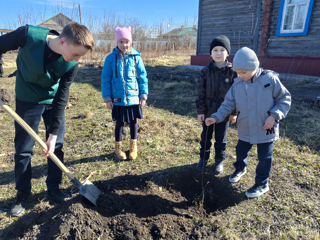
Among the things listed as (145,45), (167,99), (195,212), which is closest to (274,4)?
(167,99)

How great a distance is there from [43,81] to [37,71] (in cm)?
12

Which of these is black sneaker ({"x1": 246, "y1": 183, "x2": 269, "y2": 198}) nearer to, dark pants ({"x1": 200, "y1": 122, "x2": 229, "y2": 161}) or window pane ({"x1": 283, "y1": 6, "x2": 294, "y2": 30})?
dark pants ({"x1": 200, "y1": 122, "x2": 229, "y2": 161})

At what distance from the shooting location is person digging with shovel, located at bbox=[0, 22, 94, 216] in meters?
1.87

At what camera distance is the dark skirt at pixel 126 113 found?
307cm

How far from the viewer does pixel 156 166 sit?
314 cm

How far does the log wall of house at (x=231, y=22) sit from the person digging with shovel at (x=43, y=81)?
8250mm

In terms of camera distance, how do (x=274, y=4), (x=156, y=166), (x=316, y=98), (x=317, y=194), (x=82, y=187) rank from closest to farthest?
(x=82, y=187) < (x=317, y=194) < (x=156, y=166) < (x=316, y=98) < (x=274, y=4)

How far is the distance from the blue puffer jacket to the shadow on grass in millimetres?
1028

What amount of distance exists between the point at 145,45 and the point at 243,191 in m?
18.1

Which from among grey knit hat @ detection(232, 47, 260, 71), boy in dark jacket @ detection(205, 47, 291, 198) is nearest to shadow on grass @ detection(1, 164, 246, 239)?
boy in dark jacket @ detection(205, 47, 291, 198)

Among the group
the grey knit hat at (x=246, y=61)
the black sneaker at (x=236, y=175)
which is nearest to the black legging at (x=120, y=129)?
the black sneaker at (x=236, y=175)

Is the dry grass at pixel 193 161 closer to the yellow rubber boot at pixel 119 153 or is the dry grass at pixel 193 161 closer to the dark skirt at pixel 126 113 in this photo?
the yellow rubber boot at pixel 119 153

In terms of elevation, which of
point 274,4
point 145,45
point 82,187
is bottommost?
point 82,187

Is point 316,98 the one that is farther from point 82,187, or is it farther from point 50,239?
point 50,239
